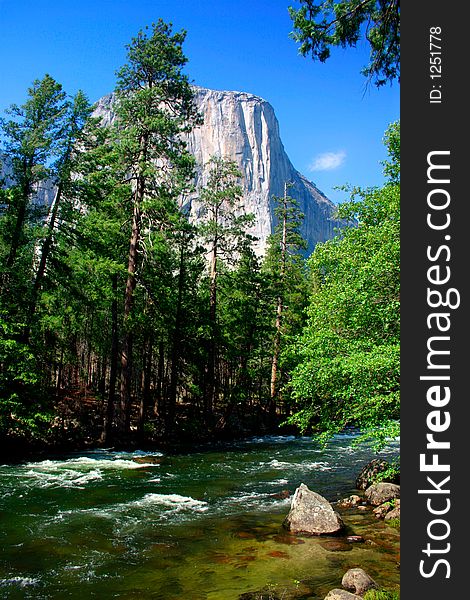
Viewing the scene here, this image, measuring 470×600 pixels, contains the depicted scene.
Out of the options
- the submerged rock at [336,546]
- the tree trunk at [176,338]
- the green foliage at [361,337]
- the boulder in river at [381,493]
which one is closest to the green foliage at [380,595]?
the submerged rock at [336,546]

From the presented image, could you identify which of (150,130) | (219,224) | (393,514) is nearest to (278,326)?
(219,224)

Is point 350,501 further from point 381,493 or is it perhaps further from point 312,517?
point 312,517

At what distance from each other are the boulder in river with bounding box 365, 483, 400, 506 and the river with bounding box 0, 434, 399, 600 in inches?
35.1

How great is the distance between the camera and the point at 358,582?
6719mm

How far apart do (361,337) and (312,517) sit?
4557 millimetres

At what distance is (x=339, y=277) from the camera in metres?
14.5

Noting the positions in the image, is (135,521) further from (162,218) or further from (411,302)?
(162,218)

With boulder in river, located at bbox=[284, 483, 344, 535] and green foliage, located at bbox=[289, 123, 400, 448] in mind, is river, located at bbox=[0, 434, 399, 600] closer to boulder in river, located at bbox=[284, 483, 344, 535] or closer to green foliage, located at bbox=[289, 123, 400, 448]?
boulder in river, located at bbox=[284, 483, 344, 535]

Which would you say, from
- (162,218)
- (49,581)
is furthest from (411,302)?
(162,218)

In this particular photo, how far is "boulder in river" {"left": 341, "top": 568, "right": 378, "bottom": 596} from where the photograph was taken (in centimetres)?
663

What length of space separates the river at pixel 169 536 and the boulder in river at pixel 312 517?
29cm

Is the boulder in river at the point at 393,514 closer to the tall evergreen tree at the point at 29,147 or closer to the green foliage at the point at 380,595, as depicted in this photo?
the green foliage at the point at 380,595

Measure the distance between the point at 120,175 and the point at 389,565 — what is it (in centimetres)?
1981

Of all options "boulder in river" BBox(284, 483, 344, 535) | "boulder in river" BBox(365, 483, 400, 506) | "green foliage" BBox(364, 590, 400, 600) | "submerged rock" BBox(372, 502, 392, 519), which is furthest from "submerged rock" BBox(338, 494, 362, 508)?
"green foliage" BBox(364, 590, 400, 600)
